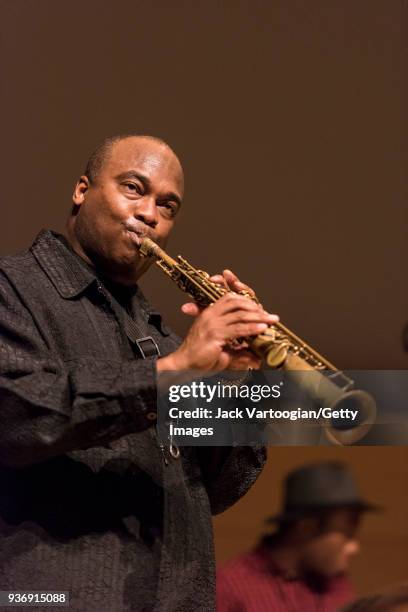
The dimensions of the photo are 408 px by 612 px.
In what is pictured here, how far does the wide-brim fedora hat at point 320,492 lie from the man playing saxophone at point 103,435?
24cm

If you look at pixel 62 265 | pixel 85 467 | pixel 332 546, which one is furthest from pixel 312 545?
pixel 62 265

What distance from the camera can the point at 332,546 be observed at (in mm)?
1257

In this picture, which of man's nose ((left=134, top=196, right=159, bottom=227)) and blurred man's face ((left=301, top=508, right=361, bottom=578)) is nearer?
blurred man's face ((left=301, top=508, right=361, bottom=578))

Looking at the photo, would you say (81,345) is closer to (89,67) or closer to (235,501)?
(235,501)

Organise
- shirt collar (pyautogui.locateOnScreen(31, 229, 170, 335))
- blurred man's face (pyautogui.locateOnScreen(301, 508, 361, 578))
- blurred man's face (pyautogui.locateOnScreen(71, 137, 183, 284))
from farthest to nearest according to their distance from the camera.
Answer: blurred man's face (pyautogui.locateOnScreen(71, 137, 183, 284)), shirt collar (pyautogui.locateOnScreen(31, 229, 170, 335)), blurred man's face (pyautogui.locateOnScreen(301, 508, 361, 578))

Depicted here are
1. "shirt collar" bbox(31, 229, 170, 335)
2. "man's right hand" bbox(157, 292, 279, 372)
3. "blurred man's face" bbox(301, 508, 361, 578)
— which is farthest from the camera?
"shirt collar" bbox(31, 229, 170, 335)

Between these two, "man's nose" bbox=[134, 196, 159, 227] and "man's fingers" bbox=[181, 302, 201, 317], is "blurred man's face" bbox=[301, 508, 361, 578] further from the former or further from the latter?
"man's nose" bbox=[134, 196, 159, 227]

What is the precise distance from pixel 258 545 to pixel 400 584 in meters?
0.24

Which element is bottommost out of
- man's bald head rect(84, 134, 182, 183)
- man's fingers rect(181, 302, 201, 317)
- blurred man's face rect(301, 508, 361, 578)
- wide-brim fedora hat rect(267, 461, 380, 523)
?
blurred man's face rect(301, 508, 361, 578)

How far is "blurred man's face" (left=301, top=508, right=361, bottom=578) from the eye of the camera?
49.5 inches

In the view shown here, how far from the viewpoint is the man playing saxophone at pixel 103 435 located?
53.0 inches

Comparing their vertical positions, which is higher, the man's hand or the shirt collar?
the shirt collar

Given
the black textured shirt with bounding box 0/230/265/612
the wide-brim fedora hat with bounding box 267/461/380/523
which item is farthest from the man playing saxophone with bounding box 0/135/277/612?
the wide-brim fedora hat with bounding box 267/461/380/523

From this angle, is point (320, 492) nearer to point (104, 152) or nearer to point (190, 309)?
point (190, 309)
